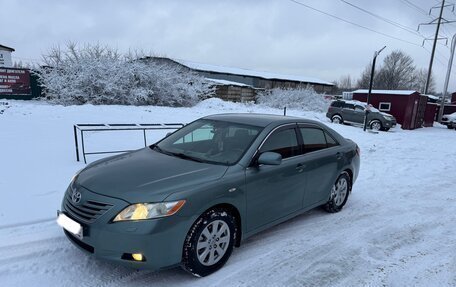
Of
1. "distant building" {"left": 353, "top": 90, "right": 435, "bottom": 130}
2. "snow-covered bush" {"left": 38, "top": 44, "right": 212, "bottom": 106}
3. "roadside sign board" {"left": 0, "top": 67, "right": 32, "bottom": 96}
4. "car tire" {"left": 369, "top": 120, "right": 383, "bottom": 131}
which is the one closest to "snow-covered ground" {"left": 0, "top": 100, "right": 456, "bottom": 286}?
"snow-covered bush" {"left": 38, "top": 44, "right": 212, "bottom": 106}

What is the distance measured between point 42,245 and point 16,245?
26cm

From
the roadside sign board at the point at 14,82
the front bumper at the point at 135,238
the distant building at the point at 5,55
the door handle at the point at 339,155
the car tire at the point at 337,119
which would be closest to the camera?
the front bumper at the point at 135,238

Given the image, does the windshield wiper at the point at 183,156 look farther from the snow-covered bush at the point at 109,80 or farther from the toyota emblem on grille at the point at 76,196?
the snow-covered bush at the point at 109,80

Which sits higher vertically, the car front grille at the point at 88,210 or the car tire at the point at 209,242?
the car front grille at the point at 88,210

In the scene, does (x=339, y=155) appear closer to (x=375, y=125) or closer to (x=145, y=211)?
(x=145, y=211)

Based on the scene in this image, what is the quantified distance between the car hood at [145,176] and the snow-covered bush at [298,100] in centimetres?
2371

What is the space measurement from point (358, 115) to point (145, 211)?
1965cm

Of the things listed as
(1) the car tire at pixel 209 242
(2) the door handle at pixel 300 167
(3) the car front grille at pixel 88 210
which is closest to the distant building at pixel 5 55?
(3) the car front grille at pixel 88 210

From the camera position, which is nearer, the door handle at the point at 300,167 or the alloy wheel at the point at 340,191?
the door handle at the point at 300,167

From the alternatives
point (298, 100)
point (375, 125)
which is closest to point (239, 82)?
point (298, 100)

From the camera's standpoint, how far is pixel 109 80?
17172 mm

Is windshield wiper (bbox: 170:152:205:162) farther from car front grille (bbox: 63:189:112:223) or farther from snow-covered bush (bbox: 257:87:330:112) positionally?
snow-covered bush (bbox: 257:87:330:112)

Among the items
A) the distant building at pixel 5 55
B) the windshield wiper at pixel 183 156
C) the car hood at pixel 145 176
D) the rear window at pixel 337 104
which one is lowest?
the rear window at pixel 337 104

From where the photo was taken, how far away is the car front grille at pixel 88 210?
2904 millimetres
